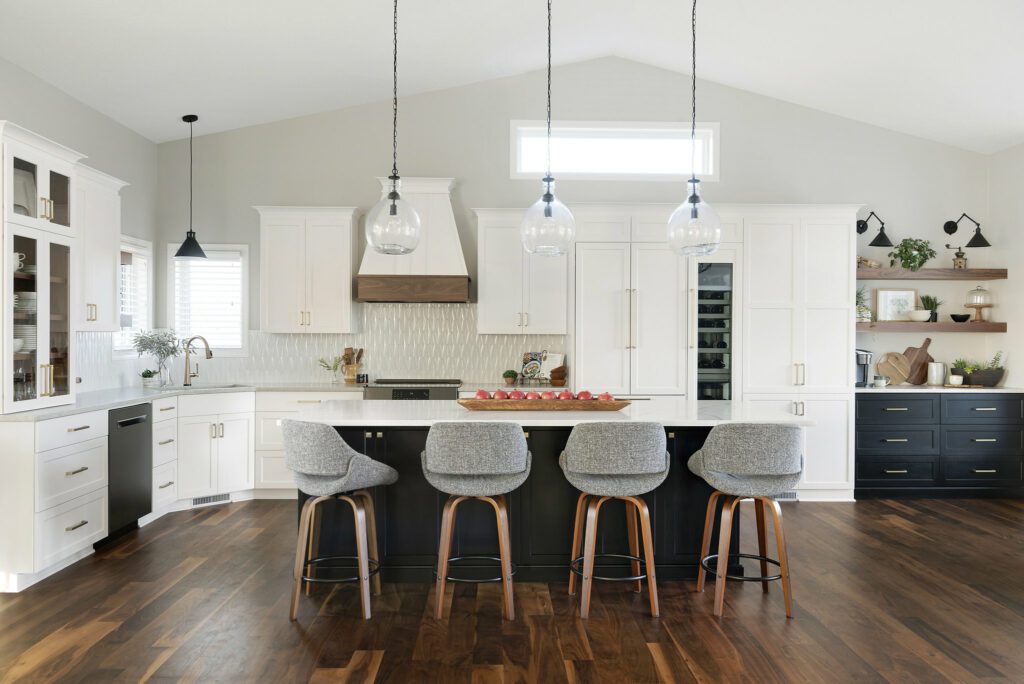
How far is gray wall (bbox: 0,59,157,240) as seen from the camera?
422 centimetres

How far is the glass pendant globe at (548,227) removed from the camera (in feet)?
11.1

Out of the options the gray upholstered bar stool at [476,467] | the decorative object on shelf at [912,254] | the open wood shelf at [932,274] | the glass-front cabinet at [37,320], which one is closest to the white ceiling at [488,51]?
the decorative object on shelf at [912,254]

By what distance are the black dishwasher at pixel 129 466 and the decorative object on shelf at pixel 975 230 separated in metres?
6.63

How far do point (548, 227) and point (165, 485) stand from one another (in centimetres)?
344

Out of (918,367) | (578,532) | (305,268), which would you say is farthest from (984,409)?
(305,268)

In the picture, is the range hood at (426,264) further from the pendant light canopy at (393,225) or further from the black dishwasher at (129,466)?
the pendant light canopy at (393,225)

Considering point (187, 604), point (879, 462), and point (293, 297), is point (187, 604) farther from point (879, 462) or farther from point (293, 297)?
point (879, 462)

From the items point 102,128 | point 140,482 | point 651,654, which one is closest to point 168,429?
point 140,482

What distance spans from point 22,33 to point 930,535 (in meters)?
6.38

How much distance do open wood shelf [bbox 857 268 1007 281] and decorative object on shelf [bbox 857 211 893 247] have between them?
0.23 m

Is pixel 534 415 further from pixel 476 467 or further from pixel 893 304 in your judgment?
pixel 893 304

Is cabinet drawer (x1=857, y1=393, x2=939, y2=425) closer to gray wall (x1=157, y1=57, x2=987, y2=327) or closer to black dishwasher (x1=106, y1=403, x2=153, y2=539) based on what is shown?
gray wall (x1=157, y1=57, x2=987, y2=327)

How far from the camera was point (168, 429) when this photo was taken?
4.95m

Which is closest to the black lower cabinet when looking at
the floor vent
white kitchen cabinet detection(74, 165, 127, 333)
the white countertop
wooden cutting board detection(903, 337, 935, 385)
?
the white countertop
